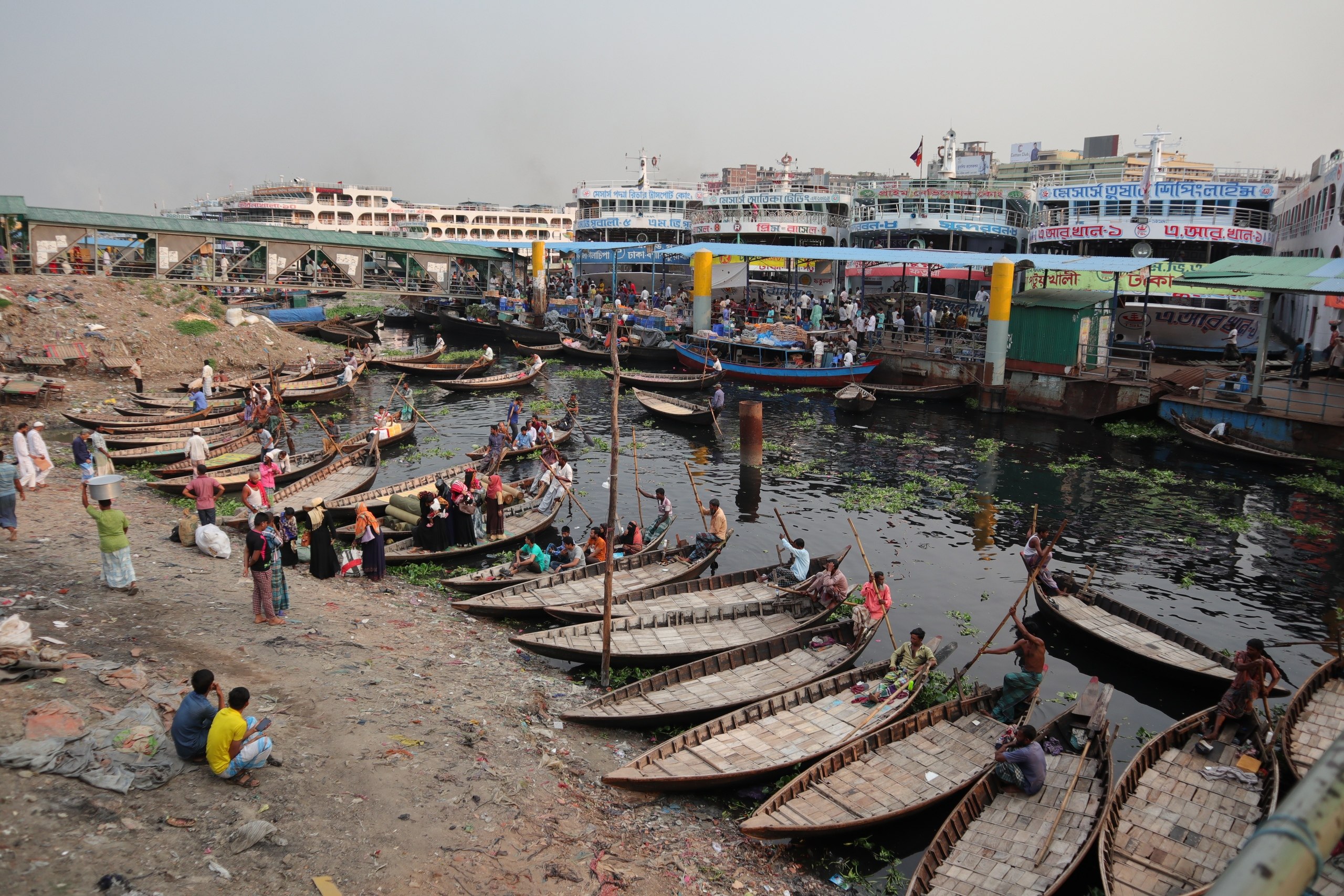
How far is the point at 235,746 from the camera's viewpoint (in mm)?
8836

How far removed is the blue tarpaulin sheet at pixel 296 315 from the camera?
51750 millimetres

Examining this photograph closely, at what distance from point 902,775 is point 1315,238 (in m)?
42.6

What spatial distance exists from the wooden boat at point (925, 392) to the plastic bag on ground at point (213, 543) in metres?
27.9

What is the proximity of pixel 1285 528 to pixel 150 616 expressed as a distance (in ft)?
85.5

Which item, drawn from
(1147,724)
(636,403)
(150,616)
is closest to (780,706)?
(1147,724)

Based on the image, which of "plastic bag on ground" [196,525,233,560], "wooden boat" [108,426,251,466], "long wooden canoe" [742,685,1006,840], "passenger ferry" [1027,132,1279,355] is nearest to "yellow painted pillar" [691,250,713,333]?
"passenger ferry" [1027,132,1279,355]

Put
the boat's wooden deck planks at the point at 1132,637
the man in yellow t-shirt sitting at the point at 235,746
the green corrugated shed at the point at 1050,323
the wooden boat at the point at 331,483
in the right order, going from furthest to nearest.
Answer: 1. the green corrugated shed at the point at 1050,323
2. the wooden boat at the point at 331,483
3. the boat's wooden deck planks at the point at 1132,637
4. the man in yellow t-shirt sitting at the point at 235,746

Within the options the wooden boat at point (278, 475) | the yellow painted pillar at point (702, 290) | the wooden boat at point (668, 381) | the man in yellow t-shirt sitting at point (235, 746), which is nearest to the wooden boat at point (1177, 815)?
the man in yellow t-shirt sitting at point (235, 746)

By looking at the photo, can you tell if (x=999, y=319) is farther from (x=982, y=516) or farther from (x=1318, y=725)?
(x=1318, y=725)

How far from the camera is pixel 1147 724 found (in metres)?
13.7

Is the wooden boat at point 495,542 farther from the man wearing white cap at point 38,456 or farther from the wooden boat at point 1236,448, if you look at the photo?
the wooden boat at point 1236,448

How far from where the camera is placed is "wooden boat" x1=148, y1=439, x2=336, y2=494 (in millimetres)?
21234

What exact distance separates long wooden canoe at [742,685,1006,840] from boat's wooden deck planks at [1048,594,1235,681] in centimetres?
386

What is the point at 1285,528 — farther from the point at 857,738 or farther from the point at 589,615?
the point at 589,615
